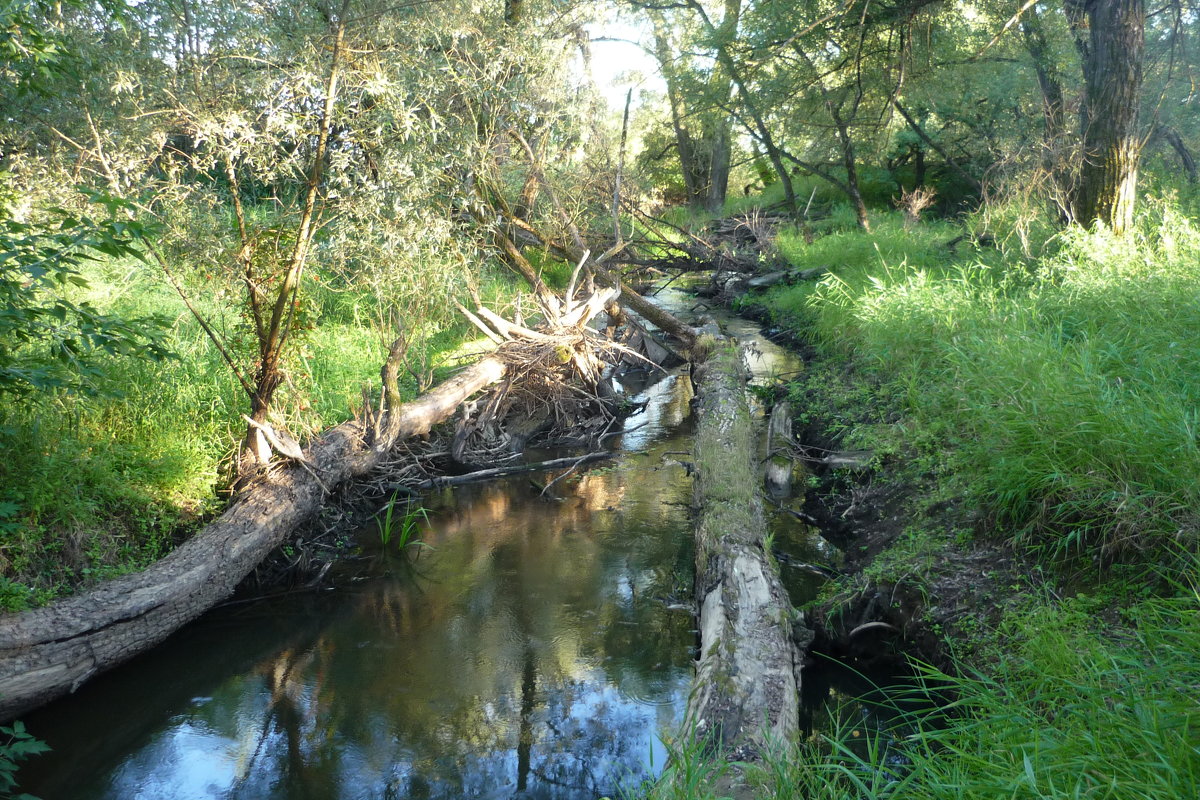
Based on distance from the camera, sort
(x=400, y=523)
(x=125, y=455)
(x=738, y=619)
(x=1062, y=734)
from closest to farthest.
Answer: (x=1062, y=734)
(x=738, y=619)
(x=125, y=455)
(x=400, y=523)

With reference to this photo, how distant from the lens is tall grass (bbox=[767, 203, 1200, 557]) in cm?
372

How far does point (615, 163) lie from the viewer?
38.4 feet

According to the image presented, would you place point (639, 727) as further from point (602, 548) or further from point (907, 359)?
point (907, 359)

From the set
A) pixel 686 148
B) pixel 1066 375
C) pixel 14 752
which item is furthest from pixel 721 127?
pixel 14 752

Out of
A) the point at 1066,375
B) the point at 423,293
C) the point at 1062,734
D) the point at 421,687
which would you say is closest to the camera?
the point at 1062,734

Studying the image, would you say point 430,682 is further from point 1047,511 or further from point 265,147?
point 265,147

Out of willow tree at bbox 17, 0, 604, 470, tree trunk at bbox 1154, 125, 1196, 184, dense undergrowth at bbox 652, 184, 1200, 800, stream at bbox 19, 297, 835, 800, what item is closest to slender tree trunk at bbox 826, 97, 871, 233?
tree trunk at bbox 1154, 125, 1196, 184

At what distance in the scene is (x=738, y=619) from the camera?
379 cm

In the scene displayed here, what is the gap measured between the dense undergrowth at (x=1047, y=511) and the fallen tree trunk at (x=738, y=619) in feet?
0.71

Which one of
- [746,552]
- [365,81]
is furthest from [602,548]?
[365,81]

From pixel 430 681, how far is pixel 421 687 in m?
0.07

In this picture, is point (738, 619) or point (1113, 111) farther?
point (1113, 111)

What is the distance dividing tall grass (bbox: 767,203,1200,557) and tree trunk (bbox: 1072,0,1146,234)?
400mm

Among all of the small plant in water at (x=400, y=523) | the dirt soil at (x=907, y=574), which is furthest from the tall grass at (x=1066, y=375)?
the small plant in water at (x=400, y=523)
